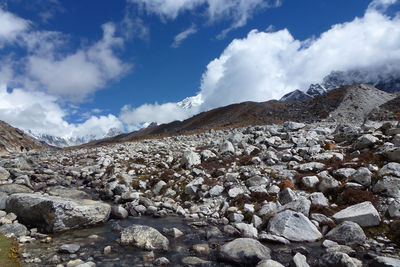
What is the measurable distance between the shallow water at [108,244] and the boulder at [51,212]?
14.9 inches

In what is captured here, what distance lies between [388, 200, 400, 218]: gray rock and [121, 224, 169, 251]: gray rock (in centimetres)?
907

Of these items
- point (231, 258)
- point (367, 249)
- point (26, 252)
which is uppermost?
point (26, 252)

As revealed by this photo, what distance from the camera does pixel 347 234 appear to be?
328 inches

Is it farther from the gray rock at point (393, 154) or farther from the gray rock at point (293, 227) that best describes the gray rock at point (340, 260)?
the gray rock at point (393, 154)

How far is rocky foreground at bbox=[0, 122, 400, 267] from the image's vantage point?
301 inches

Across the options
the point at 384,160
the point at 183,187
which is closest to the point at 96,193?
the point at 183,187

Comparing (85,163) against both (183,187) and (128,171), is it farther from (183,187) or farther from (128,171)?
(183,187)

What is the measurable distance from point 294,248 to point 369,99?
65.0m

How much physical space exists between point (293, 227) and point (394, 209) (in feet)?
13.8

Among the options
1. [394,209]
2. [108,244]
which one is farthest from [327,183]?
[108,244]

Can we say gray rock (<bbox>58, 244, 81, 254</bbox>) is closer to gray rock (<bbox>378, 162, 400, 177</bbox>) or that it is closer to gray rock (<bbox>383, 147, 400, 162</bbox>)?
gray rock (<bbox>378, 162, 400, 177</bbox>)

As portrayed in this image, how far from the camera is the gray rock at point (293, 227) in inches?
343

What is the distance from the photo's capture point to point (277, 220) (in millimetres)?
9344

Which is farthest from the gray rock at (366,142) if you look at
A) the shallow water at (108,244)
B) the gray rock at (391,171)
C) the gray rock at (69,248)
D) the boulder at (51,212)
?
the gray rock at (69,248)
